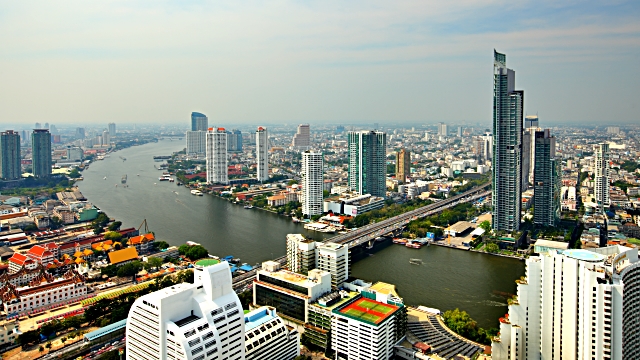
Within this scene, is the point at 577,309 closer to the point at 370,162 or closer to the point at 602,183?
the point at 602,183

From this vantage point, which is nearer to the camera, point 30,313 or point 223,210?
point 30,313

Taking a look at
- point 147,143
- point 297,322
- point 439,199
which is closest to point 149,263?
point 297,322

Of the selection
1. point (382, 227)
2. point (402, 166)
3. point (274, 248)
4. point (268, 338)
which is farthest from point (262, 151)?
point (268, 338)

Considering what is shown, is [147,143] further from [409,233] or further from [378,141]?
[409,233]

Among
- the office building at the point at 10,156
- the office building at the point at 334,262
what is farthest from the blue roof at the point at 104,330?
the office building at the point at 10,156

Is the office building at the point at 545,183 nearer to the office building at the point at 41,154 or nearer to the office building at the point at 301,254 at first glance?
the office building at the point at 301,254
